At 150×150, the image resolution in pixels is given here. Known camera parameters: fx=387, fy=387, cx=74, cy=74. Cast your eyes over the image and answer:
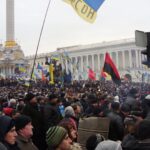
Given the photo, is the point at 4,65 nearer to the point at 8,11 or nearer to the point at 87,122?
the point at 8,11


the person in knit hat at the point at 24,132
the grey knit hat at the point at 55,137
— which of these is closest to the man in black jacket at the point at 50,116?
the person in knit hat at the point at 24,132

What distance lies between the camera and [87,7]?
8.22 metres

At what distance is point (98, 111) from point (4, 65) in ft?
200

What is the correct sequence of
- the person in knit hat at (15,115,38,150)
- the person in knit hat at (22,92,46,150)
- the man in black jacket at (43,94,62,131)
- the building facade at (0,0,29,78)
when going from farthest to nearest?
the building facade at (0,0,29,78) < the man in black jacket at (43,94,62,131) < the person in knit hat at (22,92,46,150) < the person in knit hat at (15,115,38,150)

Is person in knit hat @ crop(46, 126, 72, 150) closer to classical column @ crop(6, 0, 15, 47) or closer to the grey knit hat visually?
the grey knit hat

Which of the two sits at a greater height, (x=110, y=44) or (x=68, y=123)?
(x=110, y=44)

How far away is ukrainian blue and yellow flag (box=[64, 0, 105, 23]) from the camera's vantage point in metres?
8.16

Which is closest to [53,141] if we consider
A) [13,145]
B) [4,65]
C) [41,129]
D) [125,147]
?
[13,145]

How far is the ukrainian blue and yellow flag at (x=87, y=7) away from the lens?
8.16 metres

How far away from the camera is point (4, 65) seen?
65.9m

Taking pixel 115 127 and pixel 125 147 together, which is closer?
pixel 125 147

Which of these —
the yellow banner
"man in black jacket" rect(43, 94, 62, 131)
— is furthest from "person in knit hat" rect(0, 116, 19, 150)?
the yellow banner

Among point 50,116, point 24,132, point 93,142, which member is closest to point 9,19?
point 50,116

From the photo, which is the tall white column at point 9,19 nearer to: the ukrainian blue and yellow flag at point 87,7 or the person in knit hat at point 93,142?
the ukrainian blue and yellow flag at point 87,7
